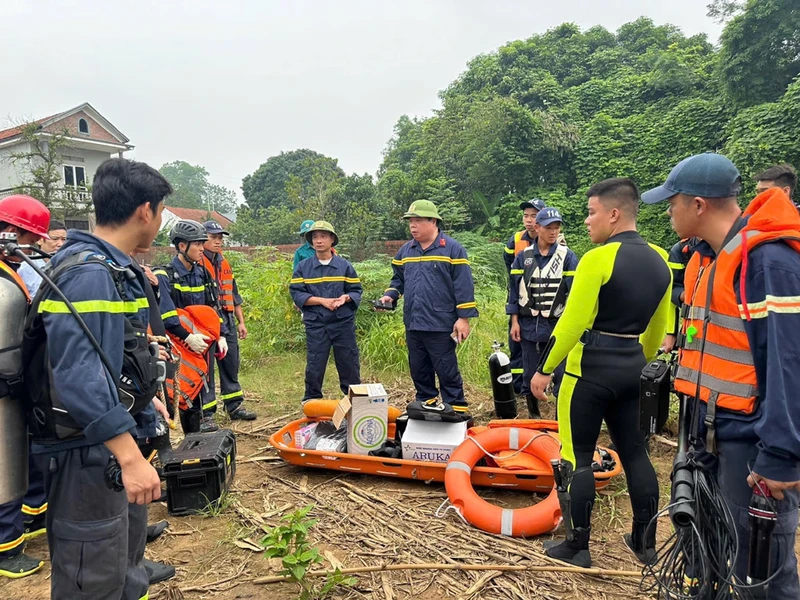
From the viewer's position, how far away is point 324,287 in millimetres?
5590

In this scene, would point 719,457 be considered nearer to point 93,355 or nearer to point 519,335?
point 93,355

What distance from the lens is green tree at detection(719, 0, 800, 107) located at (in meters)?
14.6

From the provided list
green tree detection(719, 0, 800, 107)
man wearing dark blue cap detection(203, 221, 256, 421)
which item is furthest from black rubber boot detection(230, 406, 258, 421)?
green tree detection(719, 0, 800, 107)

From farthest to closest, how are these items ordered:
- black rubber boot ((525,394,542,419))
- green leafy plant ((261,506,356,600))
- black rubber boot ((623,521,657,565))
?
black rubber boot ((525,394,542,419)), black rubber boot ((623,521,657,565)), green leafy plant ((261,506,356,600))

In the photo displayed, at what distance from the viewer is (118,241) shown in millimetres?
1997

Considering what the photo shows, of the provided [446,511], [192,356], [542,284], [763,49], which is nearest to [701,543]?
[446,511]

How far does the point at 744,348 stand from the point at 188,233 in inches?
175

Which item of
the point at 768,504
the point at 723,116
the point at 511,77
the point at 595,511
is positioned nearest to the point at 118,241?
the point at 768,504

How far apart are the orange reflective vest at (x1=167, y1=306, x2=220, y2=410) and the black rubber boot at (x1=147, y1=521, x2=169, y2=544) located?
4.13ft

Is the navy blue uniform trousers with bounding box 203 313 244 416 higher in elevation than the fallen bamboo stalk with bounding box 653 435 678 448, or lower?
higher

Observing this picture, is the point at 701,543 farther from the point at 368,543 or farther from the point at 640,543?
the point at 368,543

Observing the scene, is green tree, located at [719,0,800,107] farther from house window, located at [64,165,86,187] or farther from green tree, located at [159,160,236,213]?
green tree, located at [159,160,236,213]

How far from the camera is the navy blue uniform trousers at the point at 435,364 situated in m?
4.99

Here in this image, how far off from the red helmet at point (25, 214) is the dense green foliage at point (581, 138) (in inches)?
444
